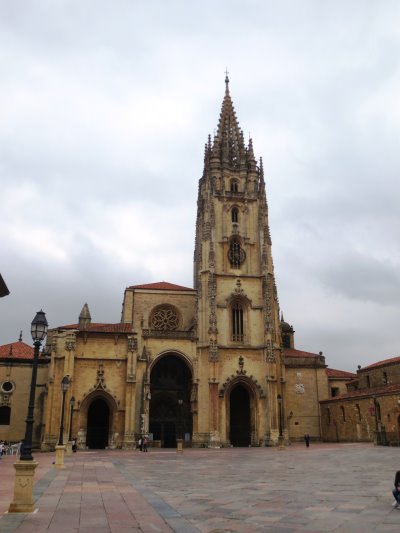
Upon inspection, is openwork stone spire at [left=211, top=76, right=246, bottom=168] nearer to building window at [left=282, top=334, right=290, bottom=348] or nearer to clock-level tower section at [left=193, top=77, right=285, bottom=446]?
clock-level tower section at [left=193, top=77, right=285, bottom=446]

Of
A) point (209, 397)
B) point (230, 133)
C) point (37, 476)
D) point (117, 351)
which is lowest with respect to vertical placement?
point (37, 476)

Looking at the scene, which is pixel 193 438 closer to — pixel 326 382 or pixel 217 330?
pixel 217 330

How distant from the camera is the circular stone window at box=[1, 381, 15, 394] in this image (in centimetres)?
4416

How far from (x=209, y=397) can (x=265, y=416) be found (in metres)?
5.55

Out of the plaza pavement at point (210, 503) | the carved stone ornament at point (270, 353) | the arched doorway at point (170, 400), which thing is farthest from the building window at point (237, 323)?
the plaza pavement at point (210, 503)

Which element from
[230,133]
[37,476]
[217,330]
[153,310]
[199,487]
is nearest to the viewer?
[199,487]

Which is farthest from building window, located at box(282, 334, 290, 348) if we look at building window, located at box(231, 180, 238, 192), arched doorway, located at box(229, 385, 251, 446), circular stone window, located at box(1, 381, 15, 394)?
circular stone window, located at box(1, 381, 15, 394)

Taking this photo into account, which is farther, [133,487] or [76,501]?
[133,487]

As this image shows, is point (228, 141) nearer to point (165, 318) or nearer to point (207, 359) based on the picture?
point (165, 318)

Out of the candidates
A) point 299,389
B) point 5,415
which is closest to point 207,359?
point 299,389

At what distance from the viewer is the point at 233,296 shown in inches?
1843

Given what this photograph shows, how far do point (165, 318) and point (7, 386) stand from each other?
15.9m

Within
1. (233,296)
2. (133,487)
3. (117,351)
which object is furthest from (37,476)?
(233,296)

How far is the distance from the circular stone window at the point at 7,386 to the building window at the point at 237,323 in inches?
819
